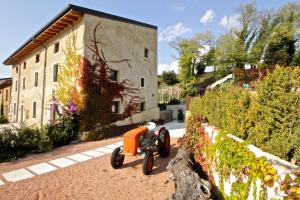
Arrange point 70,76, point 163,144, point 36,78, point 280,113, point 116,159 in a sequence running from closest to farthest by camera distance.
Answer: point 280,113, point 116,159, point 163,144, point 70,76, point 36,78

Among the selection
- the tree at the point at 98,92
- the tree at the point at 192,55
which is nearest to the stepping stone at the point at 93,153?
the tree at the point at 98,92

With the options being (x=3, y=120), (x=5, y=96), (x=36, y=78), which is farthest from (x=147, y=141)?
(x=5, y=96)

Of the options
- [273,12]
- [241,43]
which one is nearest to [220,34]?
[241,43]

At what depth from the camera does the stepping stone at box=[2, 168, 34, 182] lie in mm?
6138

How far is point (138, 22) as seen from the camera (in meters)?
16.8

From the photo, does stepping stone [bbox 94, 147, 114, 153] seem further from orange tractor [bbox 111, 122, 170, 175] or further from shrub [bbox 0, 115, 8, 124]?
shrub [bbox 0, 115, 8, 124]

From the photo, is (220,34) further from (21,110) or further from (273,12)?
(21,110)

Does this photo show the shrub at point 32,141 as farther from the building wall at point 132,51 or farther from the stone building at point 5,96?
the stone building at point 5,96

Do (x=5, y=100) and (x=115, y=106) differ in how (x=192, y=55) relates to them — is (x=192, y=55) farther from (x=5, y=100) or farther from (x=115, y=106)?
(x=5, y=100)

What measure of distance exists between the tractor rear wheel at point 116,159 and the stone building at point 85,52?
8288 mm

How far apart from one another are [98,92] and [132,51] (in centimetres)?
454

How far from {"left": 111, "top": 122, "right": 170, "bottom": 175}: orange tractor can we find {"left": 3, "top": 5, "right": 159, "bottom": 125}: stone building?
8.03m

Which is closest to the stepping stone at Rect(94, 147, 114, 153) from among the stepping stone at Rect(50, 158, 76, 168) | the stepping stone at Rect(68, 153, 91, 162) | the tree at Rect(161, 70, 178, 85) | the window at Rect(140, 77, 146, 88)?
the stepping stone at Rect(68, 153, 91, 162)

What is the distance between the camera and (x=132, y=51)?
53.3 feet
